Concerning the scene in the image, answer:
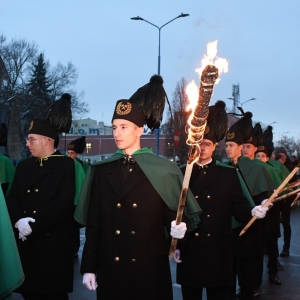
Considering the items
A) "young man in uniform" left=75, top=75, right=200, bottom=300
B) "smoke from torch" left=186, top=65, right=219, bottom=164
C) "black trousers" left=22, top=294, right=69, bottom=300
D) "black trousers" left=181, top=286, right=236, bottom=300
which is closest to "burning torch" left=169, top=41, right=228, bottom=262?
"smoke from torch" left=186, top=65, right=219, bottom=164

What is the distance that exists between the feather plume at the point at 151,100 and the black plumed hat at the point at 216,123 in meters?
1.22

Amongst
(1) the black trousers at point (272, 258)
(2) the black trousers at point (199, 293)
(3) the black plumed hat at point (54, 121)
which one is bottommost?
(1) the black trousers at point (272, 258)

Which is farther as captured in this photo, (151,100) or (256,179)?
(256,179)

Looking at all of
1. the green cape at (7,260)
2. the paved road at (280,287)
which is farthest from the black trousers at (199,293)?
the green cape at (7,260)

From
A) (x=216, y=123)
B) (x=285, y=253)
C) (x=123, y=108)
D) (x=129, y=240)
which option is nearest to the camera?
(x=129, y=240)

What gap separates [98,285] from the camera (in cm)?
388

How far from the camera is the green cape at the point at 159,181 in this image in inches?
152

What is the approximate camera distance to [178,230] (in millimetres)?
3656

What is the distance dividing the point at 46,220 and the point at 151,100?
157 cm

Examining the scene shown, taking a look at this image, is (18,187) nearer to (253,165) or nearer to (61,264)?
(61,264)

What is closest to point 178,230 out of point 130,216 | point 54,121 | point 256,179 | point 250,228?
point 130,216

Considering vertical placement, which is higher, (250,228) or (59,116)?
(59,116)

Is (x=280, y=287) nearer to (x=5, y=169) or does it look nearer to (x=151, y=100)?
(x=5, y=169)

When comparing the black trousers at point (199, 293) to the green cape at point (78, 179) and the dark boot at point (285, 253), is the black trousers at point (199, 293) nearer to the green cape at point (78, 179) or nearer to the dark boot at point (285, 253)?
the green cape at point (78, 179)
